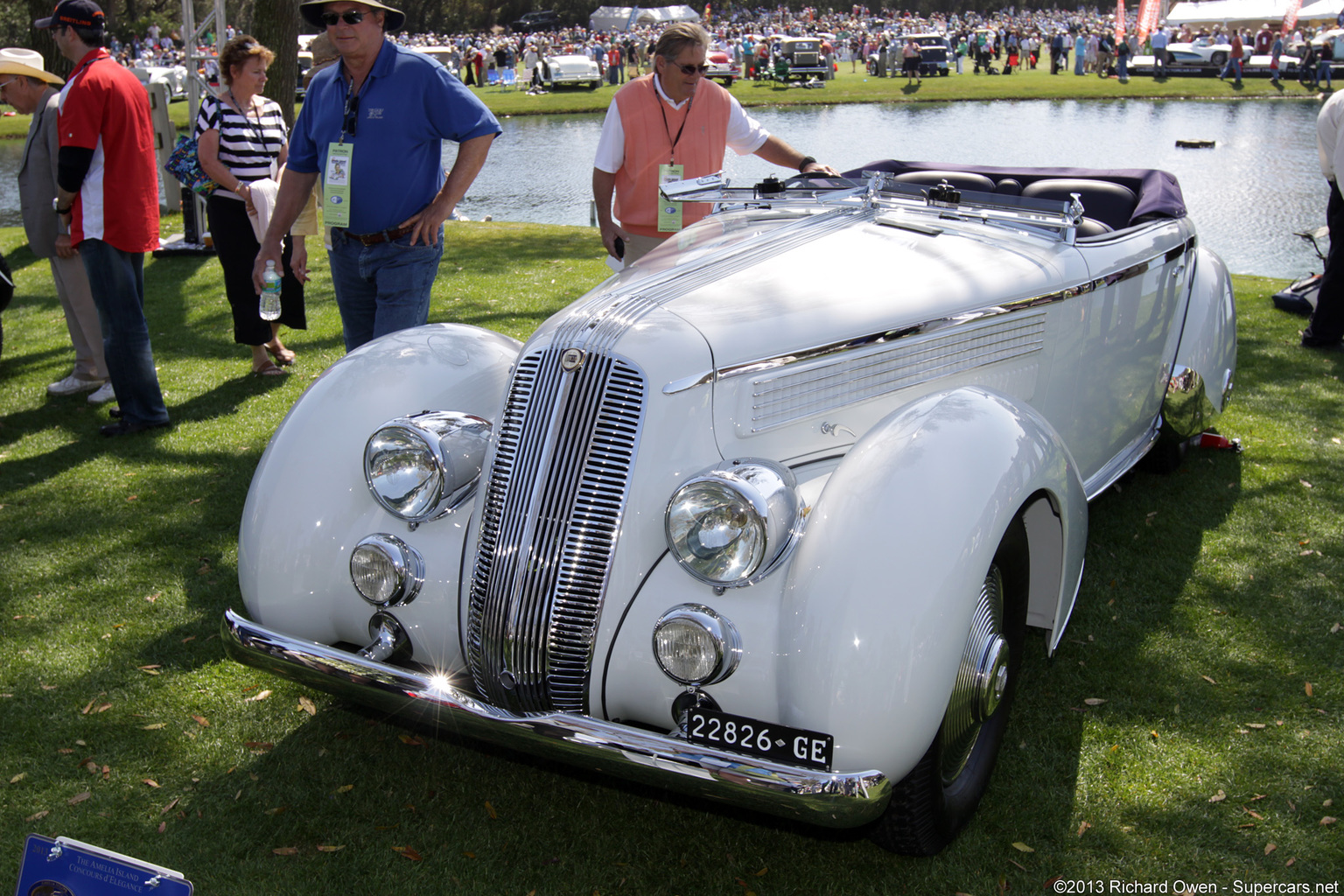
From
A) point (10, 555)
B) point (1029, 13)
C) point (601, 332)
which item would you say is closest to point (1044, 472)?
point (601, 332)

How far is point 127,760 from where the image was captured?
2.99 metres

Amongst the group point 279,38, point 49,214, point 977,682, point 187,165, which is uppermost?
point 279,38

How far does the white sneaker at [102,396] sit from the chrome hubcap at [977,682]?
5.41m

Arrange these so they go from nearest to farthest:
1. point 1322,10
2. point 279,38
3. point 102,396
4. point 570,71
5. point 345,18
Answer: point 345,18 < point 102,396 < point 279,38 < point 570,71 < point 1322,10

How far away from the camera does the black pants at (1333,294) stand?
660cm

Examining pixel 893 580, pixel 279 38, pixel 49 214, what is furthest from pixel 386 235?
pixel 279 38

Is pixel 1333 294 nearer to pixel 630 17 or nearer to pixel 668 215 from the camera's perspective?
pixel 668 215

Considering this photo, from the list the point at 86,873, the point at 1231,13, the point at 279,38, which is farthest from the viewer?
the point at 1231,13

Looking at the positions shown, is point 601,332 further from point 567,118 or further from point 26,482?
point 567,118

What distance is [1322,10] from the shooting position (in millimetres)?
42750

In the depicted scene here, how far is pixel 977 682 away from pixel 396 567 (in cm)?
149

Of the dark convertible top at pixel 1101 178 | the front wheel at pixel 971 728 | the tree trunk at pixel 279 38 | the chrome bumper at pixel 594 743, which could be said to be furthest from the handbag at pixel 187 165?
the front wheel at pixel 971 728

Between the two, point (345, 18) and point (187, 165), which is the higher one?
point (345, 18)

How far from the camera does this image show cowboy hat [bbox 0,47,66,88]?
5.45 metres
